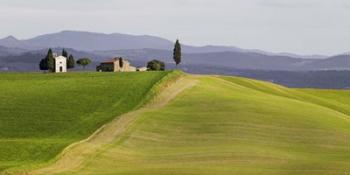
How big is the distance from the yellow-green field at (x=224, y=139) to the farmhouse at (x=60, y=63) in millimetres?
57903

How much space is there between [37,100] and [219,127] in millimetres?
27959

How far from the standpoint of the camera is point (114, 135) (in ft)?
235

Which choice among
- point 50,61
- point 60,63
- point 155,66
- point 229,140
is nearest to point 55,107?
point 229,140

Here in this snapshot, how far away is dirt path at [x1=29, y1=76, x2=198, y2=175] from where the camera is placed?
186 ft

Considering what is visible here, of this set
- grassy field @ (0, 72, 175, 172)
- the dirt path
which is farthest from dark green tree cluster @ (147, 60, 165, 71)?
the dirt path

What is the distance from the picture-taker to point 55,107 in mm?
86500

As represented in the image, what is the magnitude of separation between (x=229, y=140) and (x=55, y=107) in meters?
27.3

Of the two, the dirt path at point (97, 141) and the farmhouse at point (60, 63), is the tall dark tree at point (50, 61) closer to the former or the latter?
the farmhouse at point (60, 63)

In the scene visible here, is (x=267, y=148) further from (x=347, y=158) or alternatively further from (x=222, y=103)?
(x=222, y=103)

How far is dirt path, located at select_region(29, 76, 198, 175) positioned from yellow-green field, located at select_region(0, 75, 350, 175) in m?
0.26

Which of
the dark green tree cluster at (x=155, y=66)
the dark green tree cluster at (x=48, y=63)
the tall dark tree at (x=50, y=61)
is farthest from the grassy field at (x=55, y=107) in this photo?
the dark green tree cluster at (x=155, y=66)

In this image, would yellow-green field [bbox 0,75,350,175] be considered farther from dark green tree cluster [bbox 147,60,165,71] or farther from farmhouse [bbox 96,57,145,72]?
dark green tree cluster [bbox 147,60,165,71]

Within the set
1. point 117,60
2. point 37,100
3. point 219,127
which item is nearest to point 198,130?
point 219,127

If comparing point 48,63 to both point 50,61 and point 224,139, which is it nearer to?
point 50,61
